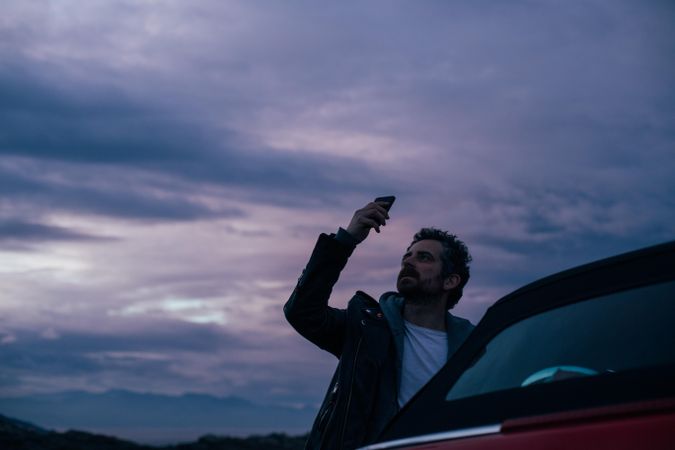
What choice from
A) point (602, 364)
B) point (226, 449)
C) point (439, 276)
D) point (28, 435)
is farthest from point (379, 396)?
point (226, 449)

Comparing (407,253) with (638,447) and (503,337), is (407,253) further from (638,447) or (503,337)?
(638,447)

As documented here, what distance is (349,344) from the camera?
540 cm

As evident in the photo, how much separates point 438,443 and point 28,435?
9.85m

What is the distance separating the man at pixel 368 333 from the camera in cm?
508

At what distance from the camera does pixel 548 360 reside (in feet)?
9.15

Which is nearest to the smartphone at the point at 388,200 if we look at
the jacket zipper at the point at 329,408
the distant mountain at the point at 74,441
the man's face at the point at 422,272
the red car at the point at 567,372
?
the man's face at the point at 422,272

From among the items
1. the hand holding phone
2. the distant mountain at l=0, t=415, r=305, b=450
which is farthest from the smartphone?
the distant mountain at l=0, t=415, r=305, b=450

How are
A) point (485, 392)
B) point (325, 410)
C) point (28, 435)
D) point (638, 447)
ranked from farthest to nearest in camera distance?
1. point (28, 435)
2. point (325, 410)
3. point (485, 392)
4. point (638, 447)

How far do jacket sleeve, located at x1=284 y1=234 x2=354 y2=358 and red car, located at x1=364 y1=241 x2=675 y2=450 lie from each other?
2318 millimetres

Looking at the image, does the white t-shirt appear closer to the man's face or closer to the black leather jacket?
the black leather jacket

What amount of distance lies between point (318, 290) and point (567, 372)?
9.57 feet

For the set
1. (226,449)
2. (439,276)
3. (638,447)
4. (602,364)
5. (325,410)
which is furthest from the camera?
(226,449)

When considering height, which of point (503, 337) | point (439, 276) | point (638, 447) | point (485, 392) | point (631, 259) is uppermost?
point (439, 276)

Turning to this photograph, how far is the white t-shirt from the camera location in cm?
536
